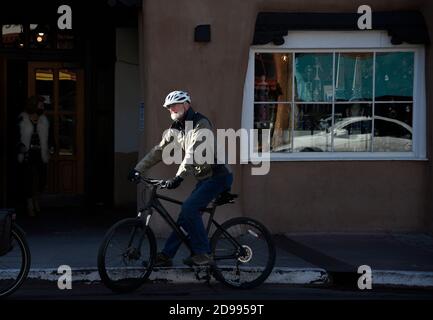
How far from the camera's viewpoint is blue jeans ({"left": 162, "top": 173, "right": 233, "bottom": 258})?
707 centimetres

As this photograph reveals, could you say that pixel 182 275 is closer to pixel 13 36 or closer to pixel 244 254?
pixel 244 254

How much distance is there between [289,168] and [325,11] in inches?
83.1

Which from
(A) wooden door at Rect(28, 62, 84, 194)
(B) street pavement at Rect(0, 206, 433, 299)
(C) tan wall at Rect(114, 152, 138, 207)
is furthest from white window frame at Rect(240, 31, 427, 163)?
(A) wooden door at Rect(28, 62, 84, 194)

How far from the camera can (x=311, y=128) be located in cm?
1005

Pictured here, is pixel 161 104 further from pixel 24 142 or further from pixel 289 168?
pixel 24 142

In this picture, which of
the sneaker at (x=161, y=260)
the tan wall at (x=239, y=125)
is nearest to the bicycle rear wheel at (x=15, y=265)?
the sneaker at (x=161, y=260)

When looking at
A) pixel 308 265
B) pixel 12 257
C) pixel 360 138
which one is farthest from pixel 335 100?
pixel 12 257

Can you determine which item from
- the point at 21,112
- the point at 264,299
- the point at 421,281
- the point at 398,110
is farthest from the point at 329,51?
the point at 21,112

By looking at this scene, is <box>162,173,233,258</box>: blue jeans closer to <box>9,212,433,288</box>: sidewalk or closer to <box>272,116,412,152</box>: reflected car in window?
<box>9,212,433,288</box>: sidewalk

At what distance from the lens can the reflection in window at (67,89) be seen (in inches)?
476

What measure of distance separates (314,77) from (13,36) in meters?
4.95

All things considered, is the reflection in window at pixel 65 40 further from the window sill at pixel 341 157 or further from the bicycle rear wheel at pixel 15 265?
the bicycle rear wheel at pixel 15 265

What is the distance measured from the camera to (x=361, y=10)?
9727 mm

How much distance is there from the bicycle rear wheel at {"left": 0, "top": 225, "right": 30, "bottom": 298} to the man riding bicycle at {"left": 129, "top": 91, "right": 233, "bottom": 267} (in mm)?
1154
